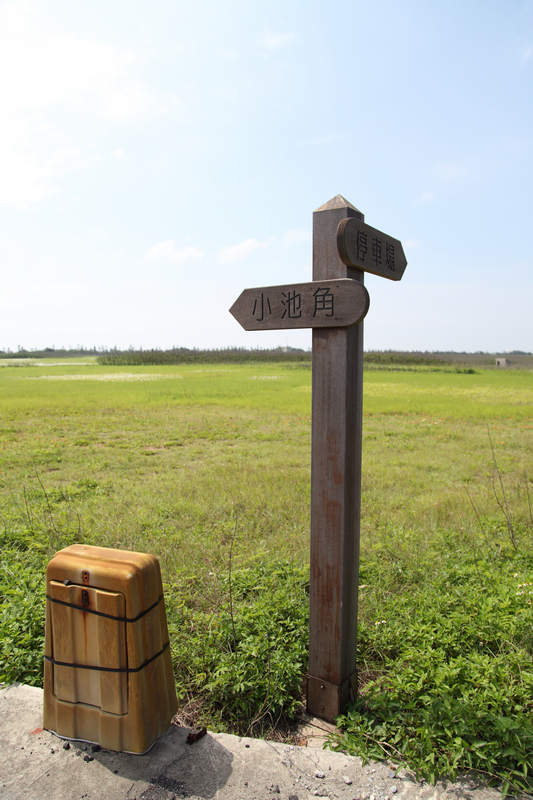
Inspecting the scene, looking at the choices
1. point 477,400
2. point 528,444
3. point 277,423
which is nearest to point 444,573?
point 528,444

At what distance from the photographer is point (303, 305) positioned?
93.4 inches

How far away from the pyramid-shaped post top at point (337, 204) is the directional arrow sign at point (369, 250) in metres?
0.09

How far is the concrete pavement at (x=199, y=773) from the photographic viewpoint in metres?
1.95

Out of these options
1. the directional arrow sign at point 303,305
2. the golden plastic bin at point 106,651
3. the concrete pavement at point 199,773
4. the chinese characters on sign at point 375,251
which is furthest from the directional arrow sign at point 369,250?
the concrete pavement at point 199,773

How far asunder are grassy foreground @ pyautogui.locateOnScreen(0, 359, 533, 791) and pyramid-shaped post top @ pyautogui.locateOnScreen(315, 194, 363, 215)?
2364 mm

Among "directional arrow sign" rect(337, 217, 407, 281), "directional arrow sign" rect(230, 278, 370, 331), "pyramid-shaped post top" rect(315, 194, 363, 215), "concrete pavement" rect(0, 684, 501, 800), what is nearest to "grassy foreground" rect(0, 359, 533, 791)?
"concrete pavement" rect(0, 684, 501, 800)

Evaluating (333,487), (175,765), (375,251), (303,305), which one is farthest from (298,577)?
(375,251)

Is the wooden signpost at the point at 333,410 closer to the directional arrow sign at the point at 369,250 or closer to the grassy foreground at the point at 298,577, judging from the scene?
the directional arrow sign at the point at 369,250

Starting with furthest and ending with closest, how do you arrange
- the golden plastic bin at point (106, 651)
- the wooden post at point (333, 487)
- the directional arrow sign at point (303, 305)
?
1. the wooden post at point (333, 487)
2. the directional arrow sign at point (303, 305)
3. the golden plastic bin at point (106, 651)

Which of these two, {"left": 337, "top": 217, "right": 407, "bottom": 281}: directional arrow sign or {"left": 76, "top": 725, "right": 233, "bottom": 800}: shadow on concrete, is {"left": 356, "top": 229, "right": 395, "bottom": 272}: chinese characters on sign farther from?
{"left": 76, "top": 725, "right": 233, "bottom": 800}: shadow on concrete

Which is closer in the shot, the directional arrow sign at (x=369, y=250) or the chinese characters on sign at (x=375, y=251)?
the directional arrow sign at (x=369, y=250)

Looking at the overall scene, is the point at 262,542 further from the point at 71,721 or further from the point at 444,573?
the point at 71,721

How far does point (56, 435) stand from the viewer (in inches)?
478

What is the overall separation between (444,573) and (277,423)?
10.5 metres
